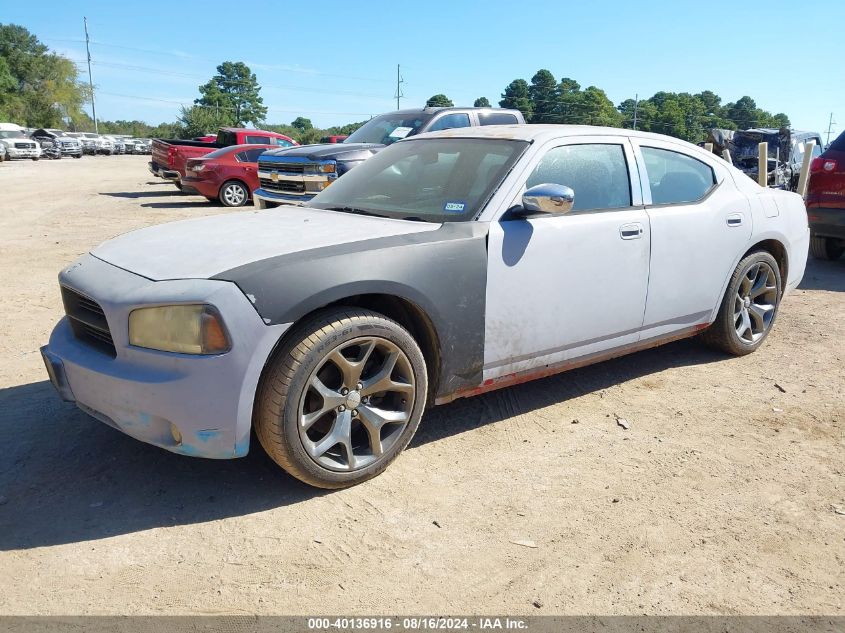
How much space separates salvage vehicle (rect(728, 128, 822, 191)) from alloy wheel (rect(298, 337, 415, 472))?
49.7ft

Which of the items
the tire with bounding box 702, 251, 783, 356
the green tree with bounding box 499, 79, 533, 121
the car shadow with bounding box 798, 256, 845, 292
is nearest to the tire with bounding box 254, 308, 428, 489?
the tire with bounding box 702, 251, 783, 356

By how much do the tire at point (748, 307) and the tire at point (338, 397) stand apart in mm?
2577

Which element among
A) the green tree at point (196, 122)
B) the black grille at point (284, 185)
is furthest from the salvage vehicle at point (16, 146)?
the black grille at point (284, 185)

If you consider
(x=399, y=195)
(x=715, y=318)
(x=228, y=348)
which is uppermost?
(x=399, y=195)

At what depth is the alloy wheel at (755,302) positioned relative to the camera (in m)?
4.97

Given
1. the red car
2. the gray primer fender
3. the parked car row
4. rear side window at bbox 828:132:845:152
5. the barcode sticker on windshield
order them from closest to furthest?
the gray primer fender
rear side window at bbox 828:132:845:152
the barcode sticker on windshield
the red car
the parked car row

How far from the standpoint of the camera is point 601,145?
13.7 ft

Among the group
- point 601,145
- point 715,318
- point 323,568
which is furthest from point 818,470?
point 323,568

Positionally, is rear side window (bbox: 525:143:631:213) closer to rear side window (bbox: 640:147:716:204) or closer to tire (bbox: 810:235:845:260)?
rear side window (bbox: 640:147:716:204)

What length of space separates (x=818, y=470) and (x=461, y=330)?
1.86 meters

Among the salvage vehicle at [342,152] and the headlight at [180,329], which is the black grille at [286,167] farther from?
the headlight at [180,329]

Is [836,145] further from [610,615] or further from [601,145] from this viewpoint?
[610,615]

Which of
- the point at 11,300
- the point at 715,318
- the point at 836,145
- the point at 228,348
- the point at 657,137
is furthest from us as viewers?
the point at 836,145

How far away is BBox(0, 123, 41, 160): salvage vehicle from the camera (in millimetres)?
40312
